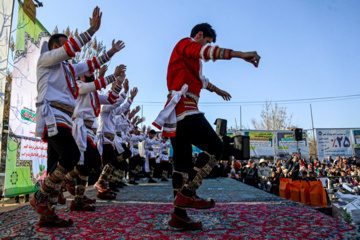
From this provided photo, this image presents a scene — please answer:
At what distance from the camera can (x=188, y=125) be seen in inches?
103

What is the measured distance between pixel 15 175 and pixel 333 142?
82.2ft

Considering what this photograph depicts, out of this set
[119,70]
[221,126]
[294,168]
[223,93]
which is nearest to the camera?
[223,93]

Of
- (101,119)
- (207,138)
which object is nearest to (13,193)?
(101,119)

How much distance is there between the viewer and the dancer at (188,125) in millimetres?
2469

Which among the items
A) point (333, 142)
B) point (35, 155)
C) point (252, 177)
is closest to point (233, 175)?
point (252, 177)

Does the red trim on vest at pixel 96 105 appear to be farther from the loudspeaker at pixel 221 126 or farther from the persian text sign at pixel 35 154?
the loudspeaker at pixel 221 126

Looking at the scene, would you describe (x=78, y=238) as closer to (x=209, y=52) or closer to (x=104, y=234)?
(x=104, y=234)

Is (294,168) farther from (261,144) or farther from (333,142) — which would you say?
(333,142)

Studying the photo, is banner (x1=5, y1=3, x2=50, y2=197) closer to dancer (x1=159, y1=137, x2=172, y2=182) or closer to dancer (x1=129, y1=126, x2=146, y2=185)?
dancer (x1=129, y1=126, x2=146, y2=185)

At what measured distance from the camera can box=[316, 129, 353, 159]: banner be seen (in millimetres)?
23719

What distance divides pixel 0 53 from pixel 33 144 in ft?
7.39

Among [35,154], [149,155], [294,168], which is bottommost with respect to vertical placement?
[294,168]

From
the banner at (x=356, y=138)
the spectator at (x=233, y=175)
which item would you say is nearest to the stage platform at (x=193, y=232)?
the spectator at (x=233, y=175)

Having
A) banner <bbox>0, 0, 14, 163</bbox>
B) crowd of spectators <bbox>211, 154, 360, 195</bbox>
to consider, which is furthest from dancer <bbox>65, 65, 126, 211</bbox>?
crowd of spectators <bbox>211, 154, 360, 195</bbox>
